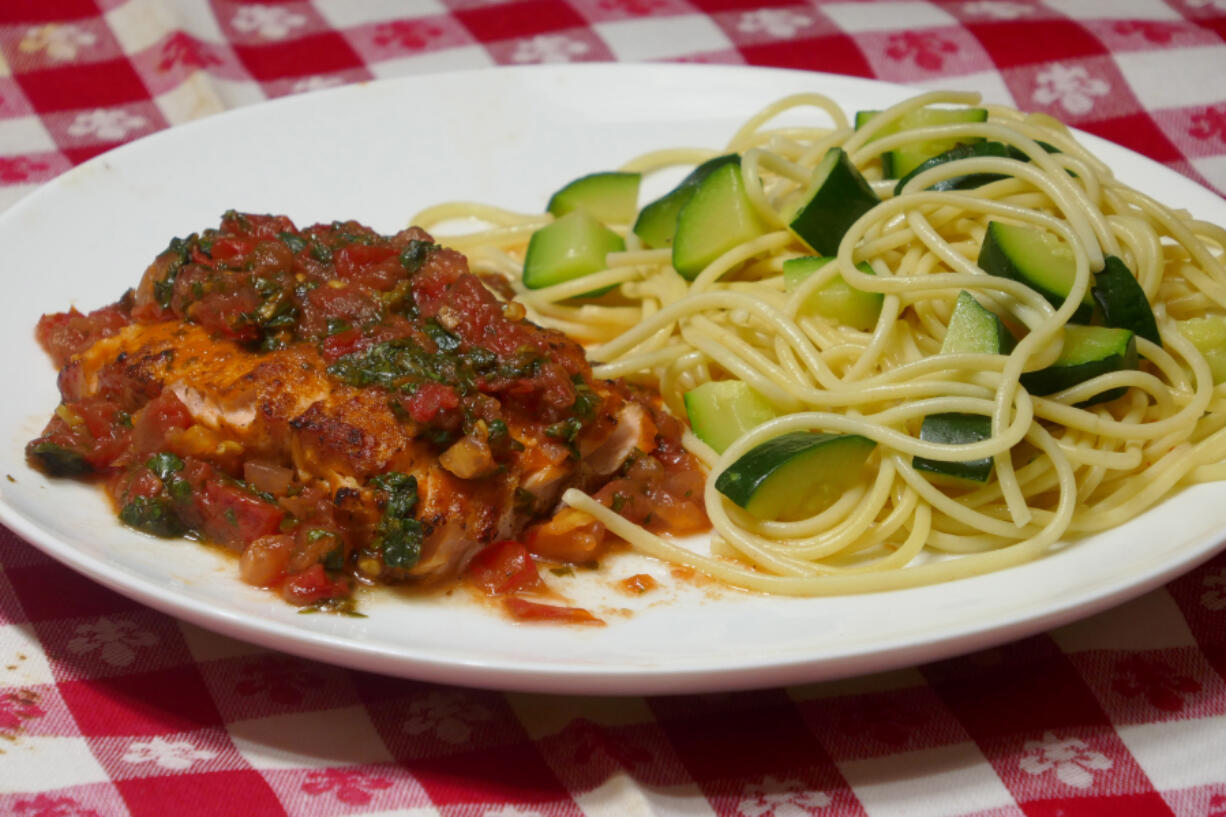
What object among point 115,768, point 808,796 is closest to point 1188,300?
point 808,796

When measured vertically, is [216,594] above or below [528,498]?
above

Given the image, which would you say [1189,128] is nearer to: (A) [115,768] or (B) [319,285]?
(B) [319,285]

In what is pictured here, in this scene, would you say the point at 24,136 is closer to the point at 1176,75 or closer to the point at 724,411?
the point at 724,411

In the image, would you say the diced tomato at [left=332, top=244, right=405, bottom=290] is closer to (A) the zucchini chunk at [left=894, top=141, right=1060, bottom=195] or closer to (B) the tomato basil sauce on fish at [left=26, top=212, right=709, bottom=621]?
(B) the tomato basil sauce on fish at [left=26, top=212, right=709, bottom=621]

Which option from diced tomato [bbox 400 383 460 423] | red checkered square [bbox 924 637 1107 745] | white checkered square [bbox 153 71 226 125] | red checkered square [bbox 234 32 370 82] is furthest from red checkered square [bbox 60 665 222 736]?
red checkered square [bbox 234 32 370 82]

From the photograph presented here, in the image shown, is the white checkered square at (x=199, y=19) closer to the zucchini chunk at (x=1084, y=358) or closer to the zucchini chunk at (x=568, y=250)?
the zucchini chunk at (x=568, y=250)

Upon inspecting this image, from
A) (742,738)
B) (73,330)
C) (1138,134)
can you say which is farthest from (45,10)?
(1138,134)
